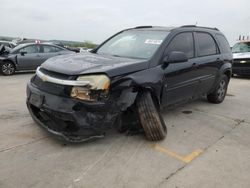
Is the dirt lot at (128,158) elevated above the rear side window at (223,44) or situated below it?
below

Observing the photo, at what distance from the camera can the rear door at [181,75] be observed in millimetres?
4145

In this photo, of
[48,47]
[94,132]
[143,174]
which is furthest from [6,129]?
[48,47]

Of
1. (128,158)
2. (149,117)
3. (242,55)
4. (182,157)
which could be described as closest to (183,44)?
(149,117)

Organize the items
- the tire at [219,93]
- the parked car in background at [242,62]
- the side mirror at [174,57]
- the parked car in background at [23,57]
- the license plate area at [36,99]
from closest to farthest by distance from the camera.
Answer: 1. the license plate area at [36,99]
2. the side mirror at [174,57]
3. the tire at [219,93]
4. the parked car in background at [23,57]
5. the parked car in background at [242,62]

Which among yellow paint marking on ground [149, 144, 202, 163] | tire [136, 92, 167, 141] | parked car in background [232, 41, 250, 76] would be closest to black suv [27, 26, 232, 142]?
tire [136, 92, 167, 141]

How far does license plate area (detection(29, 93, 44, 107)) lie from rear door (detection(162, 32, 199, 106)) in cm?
188

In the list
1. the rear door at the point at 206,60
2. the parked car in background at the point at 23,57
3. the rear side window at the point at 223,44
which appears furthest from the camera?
the parked car in background at the point at 23,57

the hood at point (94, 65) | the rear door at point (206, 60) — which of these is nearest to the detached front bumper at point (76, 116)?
the hood at point (94, 65)

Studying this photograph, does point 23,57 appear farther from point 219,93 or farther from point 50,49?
point 219,93

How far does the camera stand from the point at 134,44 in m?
4.47

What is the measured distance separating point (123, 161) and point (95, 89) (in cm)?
96

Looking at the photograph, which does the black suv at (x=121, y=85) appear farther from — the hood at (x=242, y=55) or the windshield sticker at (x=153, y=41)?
the hood at (x=242, y=55)

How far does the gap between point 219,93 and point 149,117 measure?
3.21m

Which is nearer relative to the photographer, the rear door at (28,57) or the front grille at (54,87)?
the front grille at (54,87)
